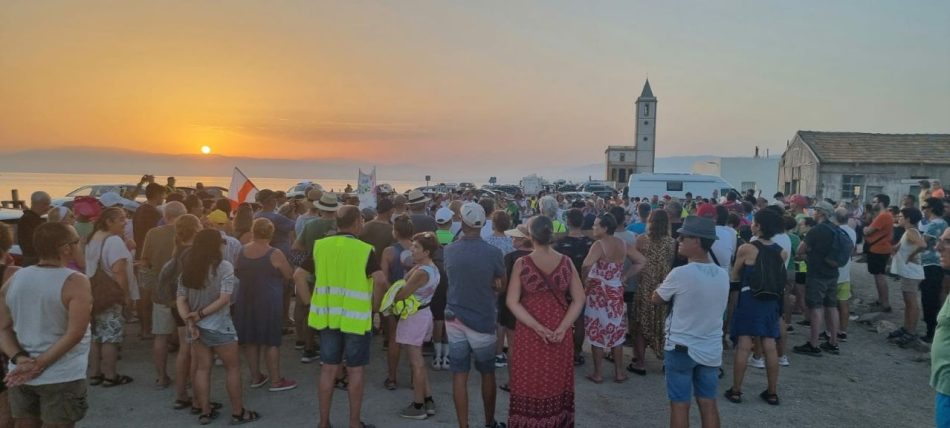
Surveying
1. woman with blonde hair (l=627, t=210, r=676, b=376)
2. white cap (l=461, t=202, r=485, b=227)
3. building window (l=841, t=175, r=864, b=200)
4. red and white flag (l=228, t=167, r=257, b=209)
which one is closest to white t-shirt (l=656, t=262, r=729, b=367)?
white cap (l=461, t=202, r=485, b=227)

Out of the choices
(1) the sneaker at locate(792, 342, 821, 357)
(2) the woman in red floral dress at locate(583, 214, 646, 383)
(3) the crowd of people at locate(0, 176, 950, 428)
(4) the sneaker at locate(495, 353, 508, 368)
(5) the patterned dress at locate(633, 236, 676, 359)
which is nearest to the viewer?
(3) the crowd of people at locate(0, 176, 950, 428)

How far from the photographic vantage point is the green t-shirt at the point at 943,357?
2.96 meters

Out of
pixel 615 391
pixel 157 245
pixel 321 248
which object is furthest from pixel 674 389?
pixel 157 245

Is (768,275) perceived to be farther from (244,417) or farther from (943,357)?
(244,417)

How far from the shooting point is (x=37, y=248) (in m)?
3.16

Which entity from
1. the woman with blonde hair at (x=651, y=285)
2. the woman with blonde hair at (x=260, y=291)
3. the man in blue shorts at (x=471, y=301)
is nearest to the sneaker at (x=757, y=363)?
the woman with blonde hair at (x=651, y=285)

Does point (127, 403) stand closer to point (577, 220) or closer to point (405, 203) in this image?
point (405, 203)

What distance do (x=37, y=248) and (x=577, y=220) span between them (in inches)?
188

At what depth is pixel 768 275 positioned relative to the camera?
5.06m

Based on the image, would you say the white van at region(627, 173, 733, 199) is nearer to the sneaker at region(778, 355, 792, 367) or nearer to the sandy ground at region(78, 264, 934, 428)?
the sneaker at region(778, 355, 792, 367)

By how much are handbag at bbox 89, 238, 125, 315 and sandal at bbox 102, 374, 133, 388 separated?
2.50 ft

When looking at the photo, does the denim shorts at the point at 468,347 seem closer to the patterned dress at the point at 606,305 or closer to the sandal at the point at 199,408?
the patterned dress at the point at 606,305

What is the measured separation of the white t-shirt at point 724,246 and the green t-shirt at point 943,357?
9.93 ft

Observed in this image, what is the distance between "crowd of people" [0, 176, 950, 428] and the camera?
10.8 ft
